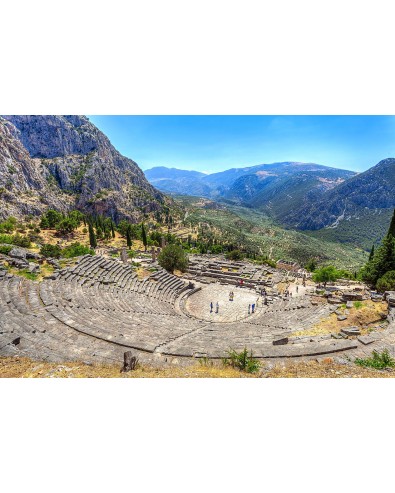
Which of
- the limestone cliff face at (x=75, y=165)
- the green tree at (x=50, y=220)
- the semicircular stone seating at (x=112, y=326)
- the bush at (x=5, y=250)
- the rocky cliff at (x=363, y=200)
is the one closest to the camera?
the semicircular stone seating at (x=112, y=326)

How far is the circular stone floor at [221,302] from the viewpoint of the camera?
2152cm

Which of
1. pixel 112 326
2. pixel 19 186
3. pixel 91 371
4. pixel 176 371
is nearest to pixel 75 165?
pixel 19 186

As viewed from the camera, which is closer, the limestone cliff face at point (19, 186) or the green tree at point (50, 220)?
the green tree at point (50, 220)

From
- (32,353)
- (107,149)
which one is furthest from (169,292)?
(107,149)

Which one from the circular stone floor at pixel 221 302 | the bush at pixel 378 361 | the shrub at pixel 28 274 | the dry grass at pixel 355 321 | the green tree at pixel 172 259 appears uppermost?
the bush at pixel 378 361

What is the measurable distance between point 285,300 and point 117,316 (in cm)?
1606

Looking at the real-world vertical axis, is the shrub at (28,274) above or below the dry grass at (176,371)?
below

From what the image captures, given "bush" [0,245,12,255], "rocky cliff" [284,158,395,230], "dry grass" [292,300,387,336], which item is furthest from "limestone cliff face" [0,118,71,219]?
"rocky cliff" [284,158,395,230]

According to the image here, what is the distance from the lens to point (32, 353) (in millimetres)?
8570

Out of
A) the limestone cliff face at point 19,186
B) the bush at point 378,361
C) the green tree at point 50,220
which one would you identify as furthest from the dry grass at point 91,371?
the limestone cliff face at point 19,186

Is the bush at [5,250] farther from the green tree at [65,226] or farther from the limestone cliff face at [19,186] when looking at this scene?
the limestone cliff face at [19,186]

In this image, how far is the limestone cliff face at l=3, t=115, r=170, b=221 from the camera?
96438mm

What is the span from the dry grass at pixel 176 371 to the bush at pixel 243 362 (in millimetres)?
217

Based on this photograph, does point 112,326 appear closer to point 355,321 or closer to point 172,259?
point 355,321
